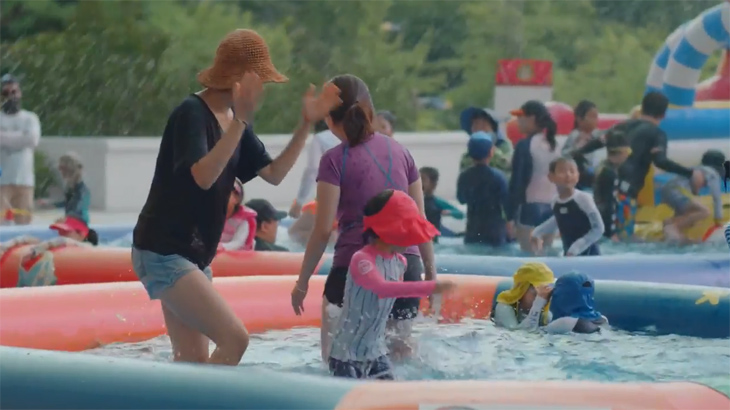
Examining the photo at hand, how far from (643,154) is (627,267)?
294 cm

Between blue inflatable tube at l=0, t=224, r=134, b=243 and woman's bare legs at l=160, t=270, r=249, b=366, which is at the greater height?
woman's bare legs at l=160, t=270, r=249, b=366

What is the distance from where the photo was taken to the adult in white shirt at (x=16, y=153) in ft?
37.7

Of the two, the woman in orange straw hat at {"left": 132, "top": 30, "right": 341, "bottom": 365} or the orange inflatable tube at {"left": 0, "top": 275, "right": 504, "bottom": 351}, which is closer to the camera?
the woman in orange straw hat at {"left": 132, "top": 30, "right": 341, "bottom": 365}

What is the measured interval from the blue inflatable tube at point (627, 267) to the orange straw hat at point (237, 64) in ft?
10.2

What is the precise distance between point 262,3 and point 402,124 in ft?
14.7

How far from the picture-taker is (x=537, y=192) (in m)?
9.06

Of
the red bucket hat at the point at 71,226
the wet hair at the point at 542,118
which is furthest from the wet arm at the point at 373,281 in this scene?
the wet hair at the point at 542,118

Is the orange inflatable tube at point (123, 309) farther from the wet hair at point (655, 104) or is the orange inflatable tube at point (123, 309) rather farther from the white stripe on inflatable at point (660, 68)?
the white stripe on inflatable at point (660, 68)

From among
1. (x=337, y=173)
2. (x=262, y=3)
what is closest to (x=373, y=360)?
(x=337, y=173)

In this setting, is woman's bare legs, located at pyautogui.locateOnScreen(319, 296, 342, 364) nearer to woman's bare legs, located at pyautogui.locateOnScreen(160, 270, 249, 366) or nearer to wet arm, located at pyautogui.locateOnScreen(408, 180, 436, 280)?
wet arm, located at pyautogui.locateOnScreen(408, 180, 436, 280)

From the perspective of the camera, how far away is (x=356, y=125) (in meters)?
4.63

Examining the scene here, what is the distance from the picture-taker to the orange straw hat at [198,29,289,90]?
414 cm

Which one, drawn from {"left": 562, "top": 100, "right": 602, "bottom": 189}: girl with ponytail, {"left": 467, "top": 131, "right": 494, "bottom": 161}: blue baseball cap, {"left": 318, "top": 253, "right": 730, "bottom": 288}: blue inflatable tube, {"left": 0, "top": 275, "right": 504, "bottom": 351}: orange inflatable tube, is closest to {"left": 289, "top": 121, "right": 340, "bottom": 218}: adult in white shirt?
{"left": 467, "top": 131, "right": 494, "bottom": 161}: blue baseball cap

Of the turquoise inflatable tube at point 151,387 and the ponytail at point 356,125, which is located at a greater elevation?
the ponytail at point 356,125
